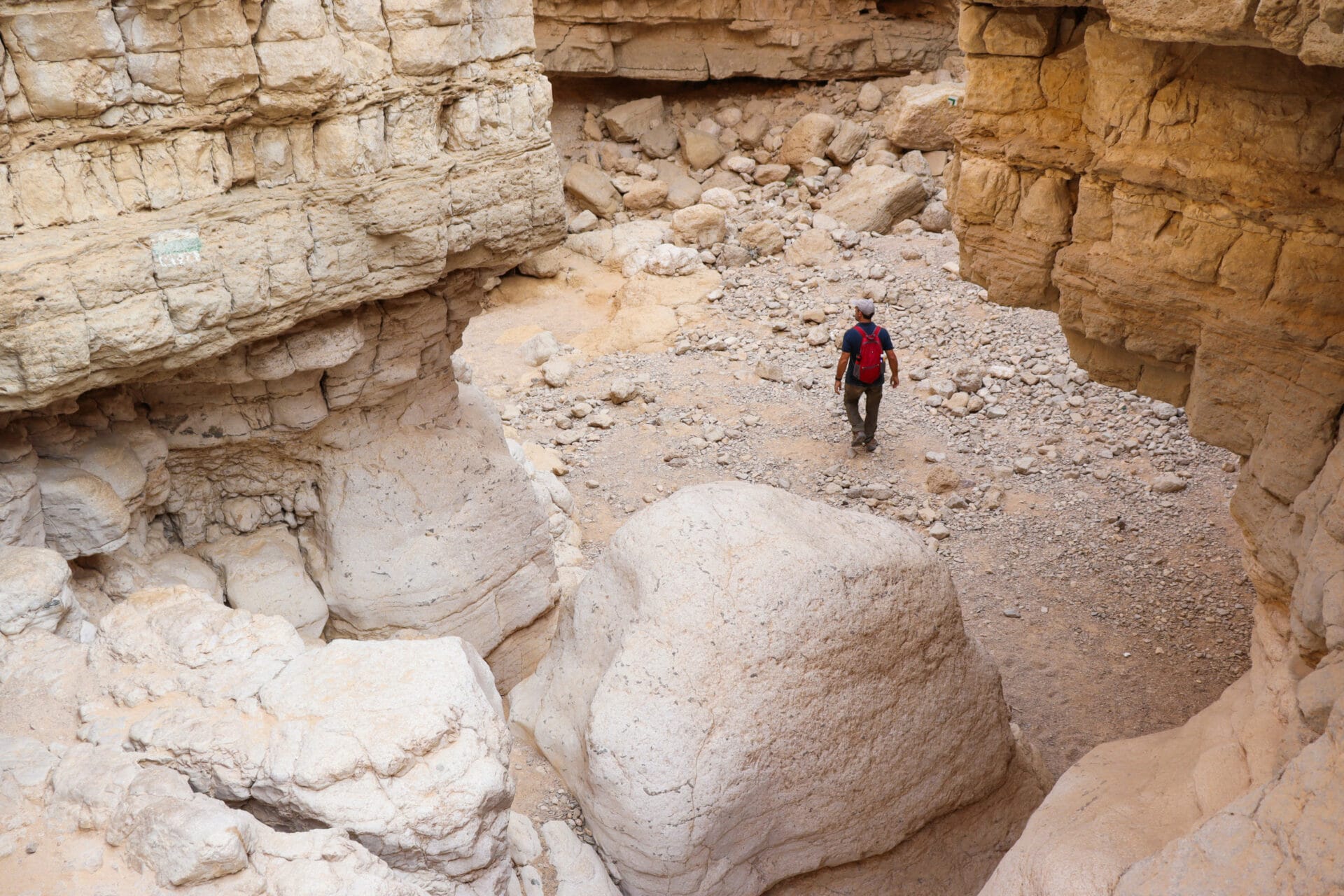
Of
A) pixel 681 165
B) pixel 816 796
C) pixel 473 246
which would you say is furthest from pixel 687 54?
pixel 816 796

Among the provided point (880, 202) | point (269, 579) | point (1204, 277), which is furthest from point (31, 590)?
point (880, 202)

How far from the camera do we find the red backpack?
27.3ft

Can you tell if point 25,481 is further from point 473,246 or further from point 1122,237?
point 1122,237

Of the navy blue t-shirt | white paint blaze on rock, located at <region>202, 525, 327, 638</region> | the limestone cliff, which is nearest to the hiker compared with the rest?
the navy blue t-shirt

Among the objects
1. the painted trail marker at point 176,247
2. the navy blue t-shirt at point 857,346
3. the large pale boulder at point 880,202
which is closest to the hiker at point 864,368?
the navy blue t-shirt at point 857,346

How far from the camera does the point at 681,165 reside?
14047 millimetres

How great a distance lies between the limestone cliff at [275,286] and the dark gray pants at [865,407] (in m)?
3.41

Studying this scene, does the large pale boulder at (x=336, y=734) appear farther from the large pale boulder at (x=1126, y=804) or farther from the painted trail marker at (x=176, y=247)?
the large pale boulder at (x=1126, y=804)

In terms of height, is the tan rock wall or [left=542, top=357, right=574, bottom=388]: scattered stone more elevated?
the tan rock wall

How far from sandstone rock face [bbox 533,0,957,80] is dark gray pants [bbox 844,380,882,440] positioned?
695 cm

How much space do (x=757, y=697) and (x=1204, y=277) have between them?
2.36 meters

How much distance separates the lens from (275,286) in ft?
14.3

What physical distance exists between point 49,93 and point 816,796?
3861 millimetres

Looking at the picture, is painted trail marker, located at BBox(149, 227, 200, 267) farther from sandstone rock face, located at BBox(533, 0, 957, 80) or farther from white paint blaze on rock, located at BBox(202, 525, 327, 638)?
sandstone rock face, located at BBox(533, 0, 957, 80)
